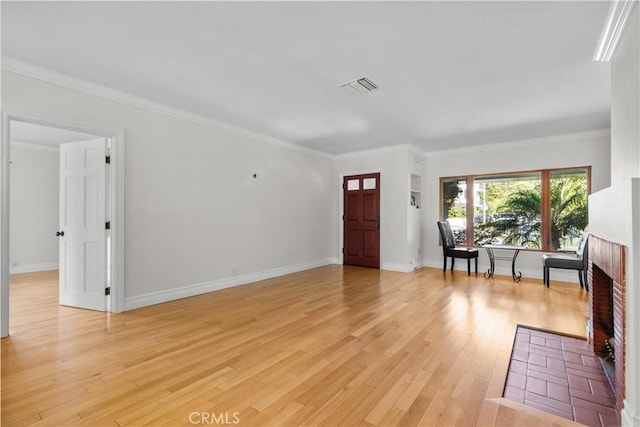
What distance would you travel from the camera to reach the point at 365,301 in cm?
417

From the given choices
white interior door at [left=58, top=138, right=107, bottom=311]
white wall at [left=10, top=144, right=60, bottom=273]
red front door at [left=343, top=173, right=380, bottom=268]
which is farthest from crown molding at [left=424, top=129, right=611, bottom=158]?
white wall at [left=10, top=144, right=60, bottom=273]

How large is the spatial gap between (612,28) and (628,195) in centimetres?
159

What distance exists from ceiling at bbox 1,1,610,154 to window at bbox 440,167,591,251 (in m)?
1.44

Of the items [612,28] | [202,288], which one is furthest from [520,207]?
[202,288]

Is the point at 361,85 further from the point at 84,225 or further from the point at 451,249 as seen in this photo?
the point at 451,249

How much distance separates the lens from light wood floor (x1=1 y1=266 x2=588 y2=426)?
1827mm

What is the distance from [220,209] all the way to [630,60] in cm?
478

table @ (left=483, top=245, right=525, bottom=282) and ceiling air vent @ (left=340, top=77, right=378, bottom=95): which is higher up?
ceiling air vent @ (left=340, top=77, right=378, bottom=95)

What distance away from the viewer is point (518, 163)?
5996 millimetres

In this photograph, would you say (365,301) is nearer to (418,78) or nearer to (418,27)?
(418,78)

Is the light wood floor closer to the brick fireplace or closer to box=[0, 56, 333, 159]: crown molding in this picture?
the brick fireplace

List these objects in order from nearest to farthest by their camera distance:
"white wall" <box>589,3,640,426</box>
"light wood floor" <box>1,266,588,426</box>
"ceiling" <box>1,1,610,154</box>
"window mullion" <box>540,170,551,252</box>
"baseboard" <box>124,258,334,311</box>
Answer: "white wall" <box>589,3,640,426</box> → "light wood floor" <box>1,266,588,426</box> → "ceiling" <box>1,1,610,154</box> → "baseboard" <box>124,258,334,311</box> → "window mullion" <box>540,170,551,252</box>

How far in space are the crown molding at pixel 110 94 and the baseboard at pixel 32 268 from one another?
5.21 meters

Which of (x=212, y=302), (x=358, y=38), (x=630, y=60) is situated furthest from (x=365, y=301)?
(x=630, y=60)
